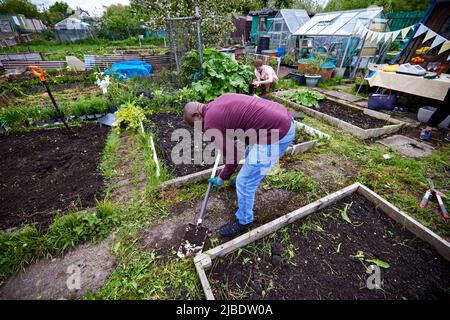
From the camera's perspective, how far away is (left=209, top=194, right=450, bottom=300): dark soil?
6.57 ft

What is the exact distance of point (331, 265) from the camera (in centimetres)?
222

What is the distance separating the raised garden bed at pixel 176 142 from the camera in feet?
11.2

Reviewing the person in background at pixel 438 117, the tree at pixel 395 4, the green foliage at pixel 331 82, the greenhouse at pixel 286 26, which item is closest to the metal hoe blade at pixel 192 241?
the person in background at pixel 438 117

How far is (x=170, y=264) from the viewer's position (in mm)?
2273

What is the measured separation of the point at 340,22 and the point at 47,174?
1332cm

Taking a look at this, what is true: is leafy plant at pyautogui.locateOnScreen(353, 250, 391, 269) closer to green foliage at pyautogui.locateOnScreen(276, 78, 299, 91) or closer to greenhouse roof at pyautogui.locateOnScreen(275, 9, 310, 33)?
green foliage at pyautogui.locateOnScreen(276, 78, 299, 91)

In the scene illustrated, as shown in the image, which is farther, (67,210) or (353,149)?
(353,149)

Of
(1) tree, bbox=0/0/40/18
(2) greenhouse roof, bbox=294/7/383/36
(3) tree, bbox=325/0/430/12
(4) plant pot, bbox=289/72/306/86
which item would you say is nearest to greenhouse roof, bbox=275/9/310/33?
(2) greenhouse roof, bbox=294/7/383/36

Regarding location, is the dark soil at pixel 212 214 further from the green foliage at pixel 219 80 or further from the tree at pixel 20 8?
the tree at pixel 20 8

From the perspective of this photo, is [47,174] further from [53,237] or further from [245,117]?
[245,117]

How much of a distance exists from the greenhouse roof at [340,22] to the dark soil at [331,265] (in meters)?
10.1
